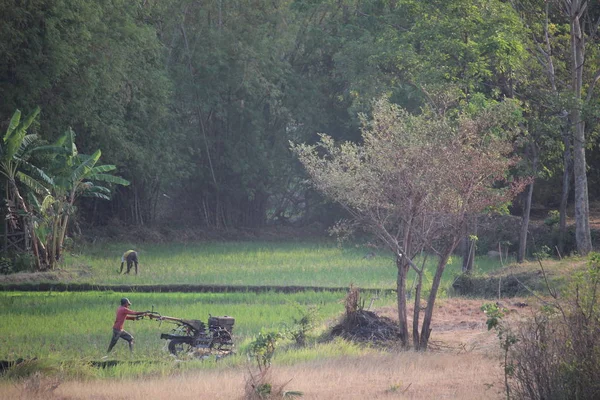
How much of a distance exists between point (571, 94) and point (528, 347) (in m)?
14.3

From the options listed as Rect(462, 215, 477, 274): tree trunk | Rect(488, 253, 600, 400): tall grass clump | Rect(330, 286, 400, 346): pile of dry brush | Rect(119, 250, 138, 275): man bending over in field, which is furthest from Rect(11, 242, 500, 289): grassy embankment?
Rect(488, 253, 600, 400): tall grass clump

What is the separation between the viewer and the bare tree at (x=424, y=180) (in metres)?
14.6

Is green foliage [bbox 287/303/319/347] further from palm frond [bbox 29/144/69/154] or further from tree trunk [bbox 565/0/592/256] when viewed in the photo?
palm frond [bbox 29/144/69/154]

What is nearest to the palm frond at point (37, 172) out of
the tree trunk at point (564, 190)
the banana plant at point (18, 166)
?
the banana plant at point (18, 166)

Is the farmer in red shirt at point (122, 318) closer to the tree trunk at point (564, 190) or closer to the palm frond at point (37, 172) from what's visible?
the palm frond at point (37, 172)

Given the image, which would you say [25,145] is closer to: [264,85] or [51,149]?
[51,149]

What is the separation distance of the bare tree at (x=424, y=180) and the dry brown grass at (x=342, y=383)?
7.54 feet

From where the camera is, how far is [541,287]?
64.3ft

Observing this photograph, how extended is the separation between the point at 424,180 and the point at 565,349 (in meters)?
6.14

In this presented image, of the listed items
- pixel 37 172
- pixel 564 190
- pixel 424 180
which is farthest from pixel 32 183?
pixel 564 190

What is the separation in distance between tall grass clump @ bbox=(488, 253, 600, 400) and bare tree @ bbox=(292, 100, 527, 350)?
5263 mm

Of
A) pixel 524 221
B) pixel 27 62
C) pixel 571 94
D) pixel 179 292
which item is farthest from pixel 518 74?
pixel 27 62

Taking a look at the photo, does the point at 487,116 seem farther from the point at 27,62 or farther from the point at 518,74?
the point at 27,62

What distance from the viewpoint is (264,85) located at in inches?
1478
